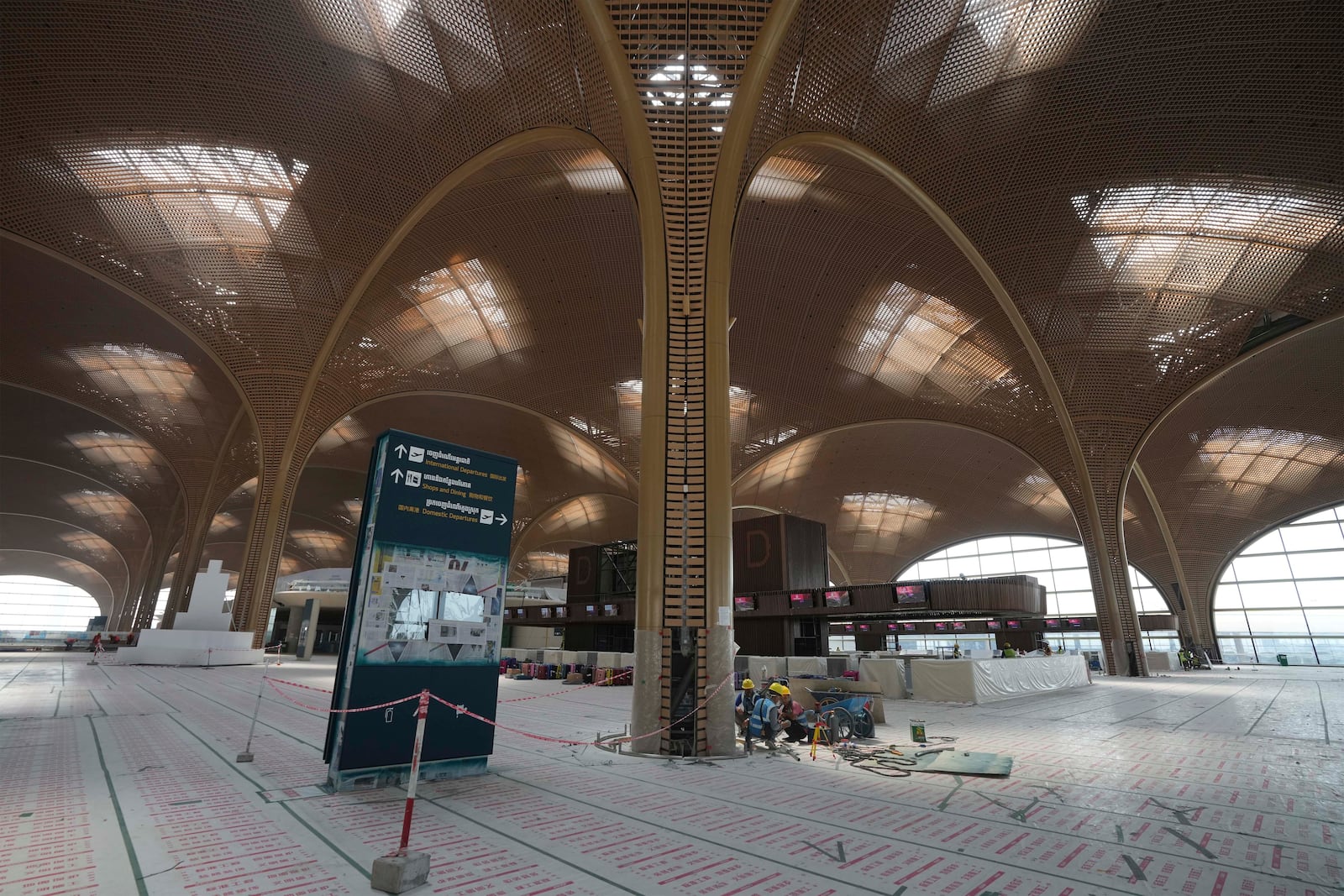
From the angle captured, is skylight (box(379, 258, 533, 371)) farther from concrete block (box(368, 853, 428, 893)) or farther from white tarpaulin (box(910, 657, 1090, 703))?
concrete block (box(368, 853, 428, 893))

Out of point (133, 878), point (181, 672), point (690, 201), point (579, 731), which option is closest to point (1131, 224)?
point (690, 201)

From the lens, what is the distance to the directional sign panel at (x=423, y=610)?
5.66 m

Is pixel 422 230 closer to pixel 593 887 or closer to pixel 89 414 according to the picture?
pixel 593 887

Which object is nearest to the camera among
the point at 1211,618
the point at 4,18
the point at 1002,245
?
the point at 4,18

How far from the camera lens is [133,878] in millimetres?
3361

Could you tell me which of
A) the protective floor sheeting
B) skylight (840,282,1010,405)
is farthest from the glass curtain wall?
the protective floor sheeting

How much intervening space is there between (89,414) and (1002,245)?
4431 centimetres

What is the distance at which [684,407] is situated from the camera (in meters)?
9.32

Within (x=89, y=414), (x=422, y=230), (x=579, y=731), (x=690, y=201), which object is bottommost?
(x=579, y=731)

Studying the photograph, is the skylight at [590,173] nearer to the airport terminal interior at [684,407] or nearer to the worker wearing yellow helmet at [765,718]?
the airport terminal interior at [684,407]

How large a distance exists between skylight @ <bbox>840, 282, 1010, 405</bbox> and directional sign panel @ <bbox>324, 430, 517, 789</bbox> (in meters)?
20.7

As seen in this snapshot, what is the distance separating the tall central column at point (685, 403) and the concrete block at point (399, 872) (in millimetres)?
4853

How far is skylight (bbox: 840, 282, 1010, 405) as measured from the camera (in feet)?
78.3

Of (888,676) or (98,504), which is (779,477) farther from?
(98,504)
